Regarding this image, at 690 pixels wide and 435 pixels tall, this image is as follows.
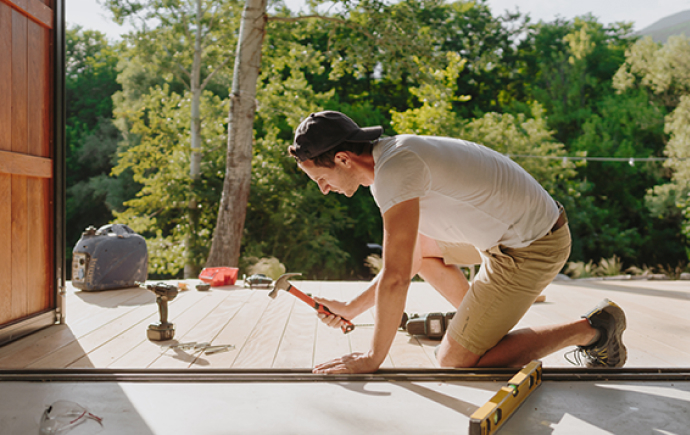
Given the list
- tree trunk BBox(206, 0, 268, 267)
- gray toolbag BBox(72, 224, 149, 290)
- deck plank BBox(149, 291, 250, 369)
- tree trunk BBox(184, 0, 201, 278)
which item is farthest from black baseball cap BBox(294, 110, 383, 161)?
tree trunk BBox(184, 0, 201, 278)

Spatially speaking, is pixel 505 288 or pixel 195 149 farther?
pixel 195 149

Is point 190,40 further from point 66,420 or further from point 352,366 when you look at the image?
point 66,420

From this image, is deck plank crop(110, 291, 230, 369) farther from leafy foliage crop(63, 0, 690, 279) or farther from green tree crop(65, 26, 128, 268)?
green tree crop(65, 26, 128, 268)

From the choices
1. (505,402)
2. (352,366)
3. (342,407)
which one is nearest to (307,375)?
(352,366)

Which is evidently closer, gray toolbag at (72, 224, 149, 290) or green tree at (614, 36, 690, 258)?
gray toolbag at (72, 224, 149, 290)

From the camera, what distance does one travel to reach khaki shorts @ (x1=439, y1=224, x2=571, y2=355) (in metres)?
1.96

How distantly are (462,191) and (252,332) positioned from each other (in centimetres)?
146

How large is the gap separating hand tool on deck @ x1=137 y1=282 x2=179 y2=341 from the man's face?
1.04 metres

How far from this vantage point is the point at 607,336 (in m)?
2.07

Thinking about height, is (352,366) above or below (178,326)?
above

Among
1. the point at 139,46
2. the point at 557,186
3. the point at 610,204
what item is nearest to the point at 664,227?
the point at 610,204

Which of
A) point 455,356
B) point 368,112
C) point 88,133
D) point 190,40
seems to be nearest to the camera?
point 455,356

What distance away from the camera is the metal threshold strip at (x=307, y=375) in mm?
1927

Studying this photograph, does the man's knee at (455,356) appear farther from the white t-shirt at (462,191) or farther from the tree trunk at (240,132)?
the tree trunk at (240,132)
